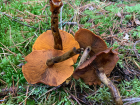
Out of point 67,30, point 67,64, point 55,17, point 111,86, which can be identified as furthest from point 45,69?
point 67,30

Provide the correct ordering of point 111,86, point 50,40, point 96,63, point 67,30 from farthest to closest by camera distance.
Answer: point 67,30, point 50,40, point 96,63, point 111,86

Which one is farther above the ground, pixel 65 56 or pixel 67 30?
pixel 67 30

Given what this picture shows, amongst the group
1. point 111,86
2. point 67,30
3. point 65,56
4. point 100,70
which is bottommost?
point 111,86

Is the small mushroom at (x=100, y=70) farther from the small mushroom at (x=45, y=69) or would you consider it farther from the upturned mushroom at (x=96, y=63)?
the small mushroom at (x=45, y=69)

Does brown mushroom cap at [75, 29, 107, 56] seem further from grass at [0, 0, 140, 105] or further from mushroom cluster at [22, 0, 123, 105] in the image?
grass at [0, 0, 140, 105]

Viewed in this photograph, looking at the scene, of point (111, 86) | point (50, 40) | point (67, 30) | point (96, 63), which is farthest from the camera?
point (67, 30)

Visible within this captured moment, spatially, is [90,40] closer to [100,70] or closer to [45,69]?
[100,70]

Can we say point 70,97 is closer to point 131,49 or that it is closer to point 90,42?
point 90,42

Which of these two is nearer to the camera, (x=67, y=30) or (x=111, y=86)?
(x=111, y=86)
